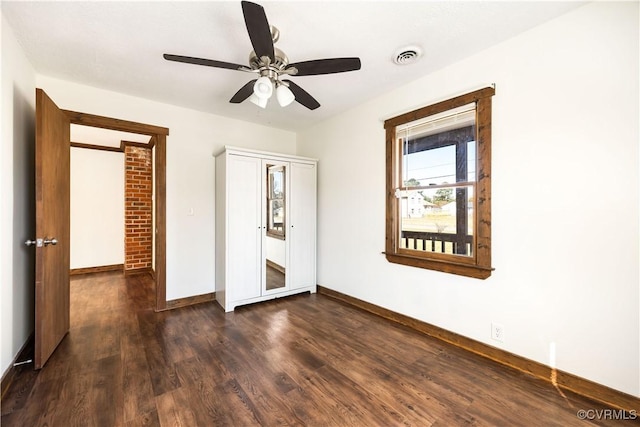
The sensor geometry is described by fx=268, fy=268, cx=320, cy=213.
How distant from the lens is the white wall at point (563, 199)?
5.18 feet

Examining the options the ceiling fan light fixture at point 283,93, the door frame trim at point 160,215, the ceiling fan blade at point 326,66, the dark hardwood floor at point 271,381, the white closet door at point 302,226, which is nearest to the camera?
the dark hardwood floor at point 271,381

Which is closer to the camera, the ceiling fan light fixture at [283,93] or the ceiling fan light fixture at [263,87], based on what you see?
the ceiling fan light fixture at [263,87]

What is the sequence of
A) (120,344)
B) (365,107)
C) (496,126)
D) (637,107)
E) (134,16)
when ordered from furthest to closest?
(365,107) → (120,344) → (496,126) → (134,16) → (637,107)

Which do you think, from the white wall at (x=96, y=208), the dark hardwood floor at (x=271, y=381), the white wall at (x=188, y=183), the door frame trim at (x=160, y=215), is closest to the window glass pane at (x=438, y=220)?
the dark hardwood floor at (x=271, y=381)

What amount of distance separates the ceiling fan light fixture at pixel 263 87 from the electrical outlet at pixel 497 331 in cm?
241

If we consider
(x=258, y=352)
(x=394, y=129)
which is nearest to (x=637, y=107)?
(x=394, y=129)

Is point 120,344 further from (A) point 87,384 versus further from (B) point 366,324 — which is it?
(B) point 366,324

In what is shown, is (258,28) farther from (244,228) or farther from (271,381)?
(244,228)

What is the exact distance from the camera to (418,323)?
2623 mm

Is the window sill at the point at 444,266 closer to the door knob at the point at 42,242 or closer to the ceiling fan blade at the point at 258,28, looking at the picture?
the ceiling fan blade at the point at 258,28

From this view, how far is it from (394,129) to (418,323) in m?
1.99

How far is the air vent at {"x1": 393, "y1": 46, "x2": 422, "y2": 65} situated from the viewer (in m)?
2.11

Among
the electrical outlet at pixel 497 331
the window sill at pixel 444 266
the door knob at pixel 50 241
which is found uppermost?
the door knob at pixel 50 241

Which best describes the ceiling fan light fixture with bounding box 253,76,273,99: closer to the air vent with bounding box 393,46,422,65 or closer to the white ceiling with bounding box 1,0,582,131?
the white ceiling with bounding box 1,0,582,131
